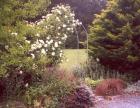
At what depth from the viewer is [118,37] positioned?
14031 mm

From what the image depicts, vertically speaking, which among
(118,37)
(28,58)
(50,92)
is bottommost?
(50,92)

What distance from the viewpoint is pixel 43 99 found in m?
9.64

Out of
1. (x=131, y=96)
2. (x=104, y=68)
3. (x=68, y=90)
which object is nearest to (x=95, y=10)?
(x=104, y=68)

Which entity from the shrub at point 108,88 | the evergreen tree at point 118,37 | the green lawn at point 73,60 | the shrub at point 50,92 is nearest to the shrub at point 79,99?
the shrub at point 50,92

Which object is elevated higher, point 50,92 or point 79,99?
point 50,92

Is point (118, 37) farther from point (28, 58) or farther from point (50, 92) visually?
point (28, 58)

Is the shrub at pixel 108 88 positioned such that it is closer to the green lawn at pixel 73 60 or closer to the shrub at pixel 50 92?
the shrub at pixel 50 92

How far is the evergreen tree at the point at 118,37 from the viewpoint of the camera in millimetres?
13914

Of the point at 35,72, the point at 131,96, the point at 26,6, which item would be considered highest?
the point at 26,6

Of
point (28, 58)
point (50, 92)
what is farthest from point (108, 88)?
point (28, 58)

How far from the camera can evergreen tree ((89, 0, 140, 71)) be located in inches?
548

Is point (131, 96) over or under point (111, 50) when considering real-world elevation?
under

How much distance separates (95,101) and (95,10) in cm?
2608

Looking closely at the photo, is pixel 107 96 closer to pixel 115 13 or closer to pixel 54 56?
pixel 54 56
